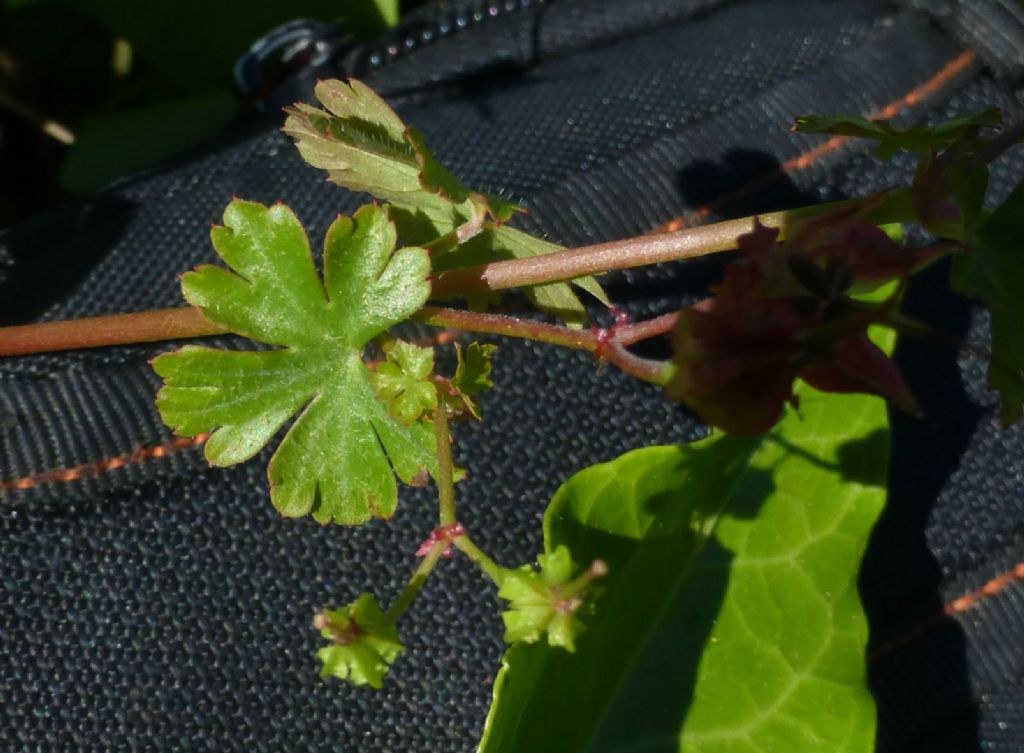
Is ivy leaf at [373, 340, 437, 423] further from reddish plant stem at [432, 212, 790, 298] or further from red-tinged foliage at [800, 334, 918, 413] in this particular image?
red-tinged foliage at [800, 334, 918, 413]

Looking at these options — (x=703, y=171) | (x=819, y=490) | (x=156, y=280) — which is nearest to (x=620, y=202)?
(x=703, y=171)

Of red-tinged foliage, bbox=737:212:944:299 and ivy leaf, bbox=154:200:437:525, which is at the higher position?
red-tinged foliage, bbox=737:212:944:299

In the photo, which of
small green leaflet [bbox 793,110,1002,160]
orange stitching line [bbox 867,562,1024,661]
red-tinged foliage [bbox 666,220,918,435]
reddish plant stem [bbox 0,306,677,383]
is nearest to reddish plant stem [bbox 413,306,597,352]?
reddish plant stem [bbox 0,306,677,383]

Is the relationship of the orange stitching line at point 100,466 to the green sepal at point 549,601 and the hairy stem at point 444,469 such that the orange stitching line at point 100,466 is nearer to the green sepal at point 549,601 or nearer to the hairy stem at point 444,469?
the hairy stem at point 444,469

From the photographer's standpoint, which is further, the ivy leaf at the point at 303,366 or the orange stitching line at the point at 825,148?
the orange stitching line at the point at 825,148

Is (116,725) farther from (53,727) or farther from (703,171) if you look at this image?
(703,171)

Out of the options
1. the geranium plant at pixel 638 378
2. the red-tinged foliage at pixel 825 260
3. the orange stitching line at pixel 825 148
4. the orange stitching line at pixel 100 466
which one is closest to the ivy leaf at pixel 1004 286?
the geranium plant at pixel 638 378
